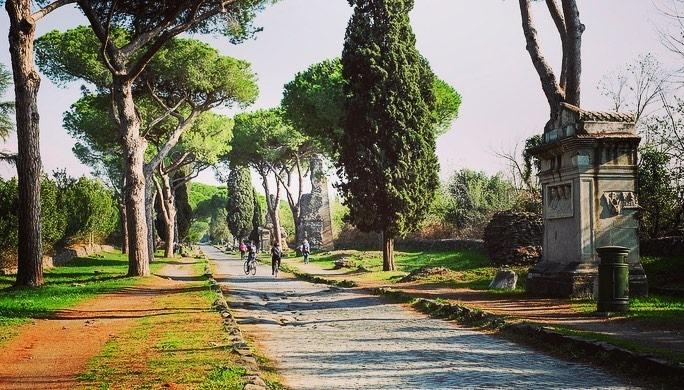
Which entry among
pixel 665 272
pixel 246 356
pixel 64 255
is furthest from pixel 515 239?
pixel 64 255

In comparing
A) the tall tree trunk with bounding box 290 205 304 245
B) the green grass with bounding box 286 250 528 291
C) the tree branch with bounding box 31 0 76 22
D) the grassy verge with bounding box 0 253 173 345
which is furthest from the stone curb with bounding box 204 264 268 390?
the tall tree trunk with bounding box 290 205 304 245

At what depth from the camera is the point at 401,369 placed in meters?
7.47

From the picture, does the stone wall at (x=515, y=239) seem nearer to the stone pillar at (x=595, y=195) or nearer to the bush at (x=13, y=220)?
the stone pillar at (x=595, y=195)

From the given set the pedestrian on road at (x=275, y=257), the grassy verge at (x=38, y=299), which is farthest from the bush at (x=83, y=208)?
the grassy verge at (x=38, y=299)

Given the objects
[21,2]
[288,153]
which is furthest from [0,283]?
[288,153]

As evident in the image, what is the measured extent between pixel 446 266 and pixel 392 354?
60.8 feet

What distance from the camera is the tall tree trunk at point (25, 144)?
17.8 m

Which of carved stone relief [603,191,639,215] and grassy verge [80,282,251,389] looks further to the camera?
carved stone relief [603,191,639,215]

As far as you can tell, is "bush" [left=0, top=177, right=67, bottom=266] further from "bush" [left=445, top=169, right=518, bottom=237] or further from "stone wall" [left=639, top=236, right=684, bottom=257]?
"stone wall" [left=639, top=236, right=684, bottom=257]

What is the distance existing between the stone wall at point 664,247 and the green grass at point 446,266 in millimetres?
3061

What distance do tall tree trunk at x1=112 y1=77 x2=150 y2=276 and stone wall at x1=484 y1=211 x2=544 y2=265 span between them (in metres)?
11.2

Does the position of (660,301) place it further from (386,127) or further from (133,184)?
(386,127)

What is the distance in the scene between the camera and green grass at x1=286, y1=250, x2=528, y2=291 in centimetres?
1950

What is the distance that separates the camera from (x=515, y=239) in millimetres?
22562
